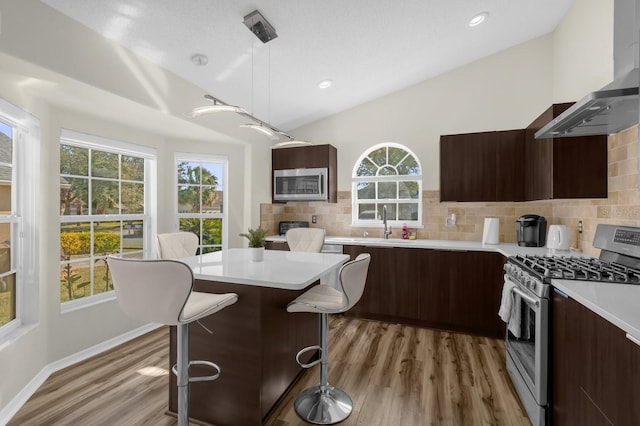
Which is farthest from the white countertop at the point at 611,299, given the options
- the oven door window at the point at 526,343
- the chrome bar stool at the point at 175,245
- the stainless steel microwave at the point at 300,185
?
the stainless steel microwave at the point at 300,185

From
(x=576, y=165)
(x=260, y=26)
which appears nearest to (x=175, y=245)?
(x=260, y=26)

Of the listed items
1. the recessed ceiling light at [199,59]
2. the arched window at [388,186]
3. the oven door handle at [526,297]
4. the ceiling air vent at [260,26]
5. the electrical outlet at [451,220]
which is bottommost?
the oven door handle at [526,297]

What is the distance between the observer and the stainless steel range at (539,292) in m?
1.70

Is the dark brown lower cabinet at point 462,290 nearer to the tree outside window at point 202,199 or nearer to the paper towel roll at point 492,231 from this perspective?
the paper towel roll at point 492,231

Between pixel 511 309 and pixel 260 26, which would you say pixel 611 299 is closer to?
pixel 511 309

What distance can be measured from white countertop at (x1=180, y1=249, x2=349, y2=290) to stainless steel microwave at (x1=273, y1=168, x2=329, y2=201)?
1.67m

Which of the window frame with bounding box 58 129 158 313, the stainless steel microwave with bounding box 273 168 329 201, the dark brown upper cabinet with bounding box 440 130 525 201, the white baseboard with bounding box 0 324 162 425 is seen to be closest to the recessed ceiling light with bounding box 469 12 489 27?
the dark brown upper cabinet with bounding box 440 130 525 201

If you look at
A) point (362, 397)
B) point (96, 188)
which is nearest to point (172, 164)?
point (96, 188)

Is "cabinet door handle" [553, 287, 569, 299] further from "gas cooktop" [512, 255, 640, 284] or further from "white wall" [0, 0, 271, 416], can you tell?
"white wall" [0, 0, 271, 416]

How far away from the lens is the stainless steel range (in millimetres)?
1704

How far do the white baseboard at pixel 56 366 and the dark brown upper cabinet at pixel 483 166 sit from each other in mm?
3561

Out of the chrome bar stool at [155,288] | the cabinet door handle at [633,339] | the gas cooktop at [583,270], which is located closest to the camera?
the cabinet door handle at [633,339]

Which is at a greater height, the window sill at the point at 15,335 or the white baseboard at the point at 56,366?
the window sill at the point at 15,335

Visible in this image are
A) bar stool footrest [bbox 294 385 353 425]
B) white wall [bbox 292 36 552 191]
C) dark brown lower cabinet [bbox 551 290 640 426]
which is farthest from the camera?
white wall [bbox 292 36 552 191]
